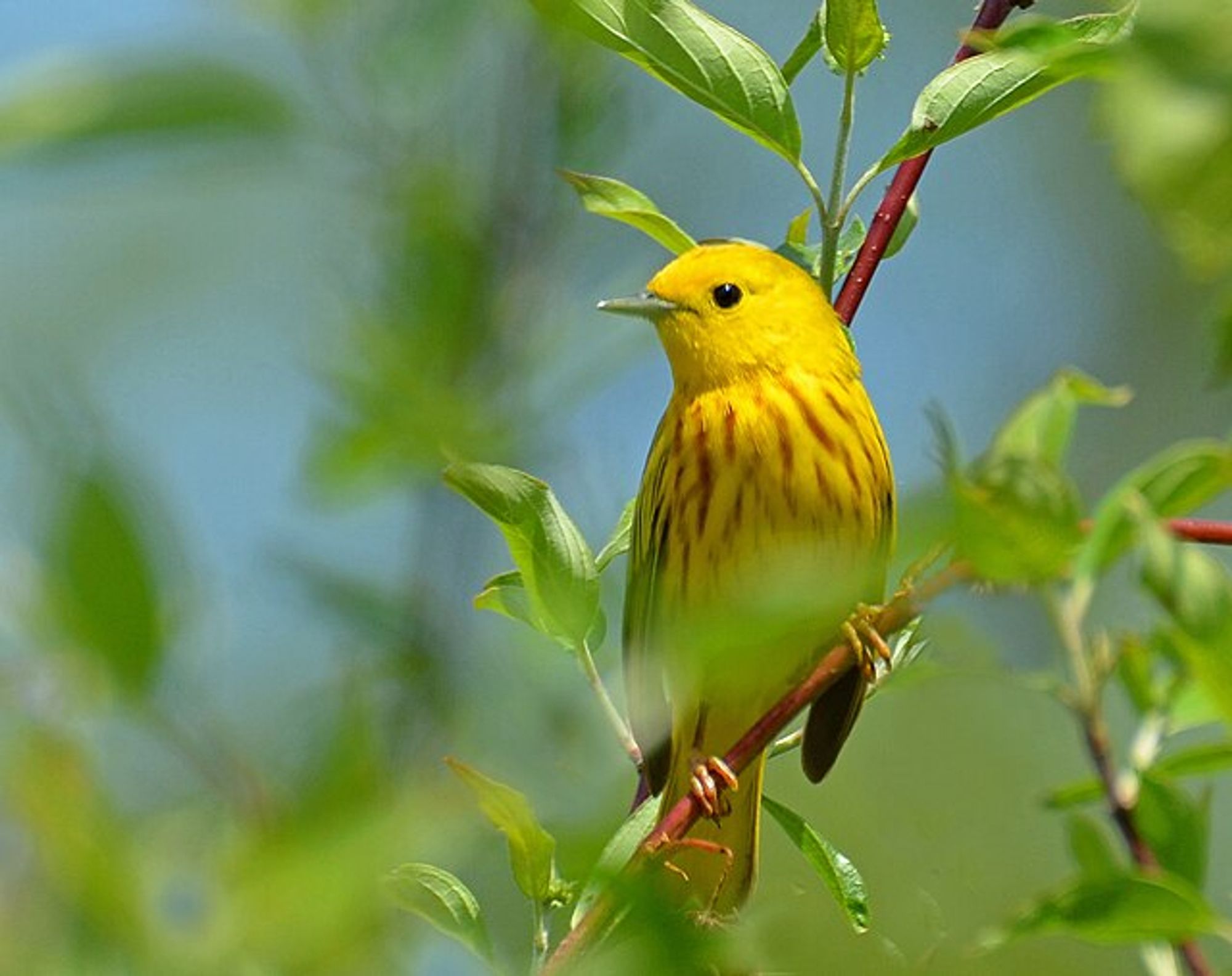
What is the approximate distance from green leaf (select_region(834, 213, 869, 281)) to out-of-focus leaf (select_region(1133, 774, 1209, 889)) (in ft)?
2.33

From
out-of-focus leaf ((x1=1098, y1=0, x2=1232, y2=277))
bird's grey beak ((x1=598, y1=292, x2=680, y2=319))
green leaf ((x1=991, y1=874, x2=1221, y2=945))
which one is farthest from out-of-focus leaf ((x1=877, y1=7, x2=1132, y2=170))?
bird's grey beak ((x1=598, y1=292, x2=680, y2=319))

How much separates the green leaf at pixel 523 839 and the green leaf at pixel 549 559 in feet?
0.52

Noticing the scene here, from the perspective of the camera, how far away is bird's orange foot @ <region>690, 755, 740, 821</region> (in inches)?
60.7

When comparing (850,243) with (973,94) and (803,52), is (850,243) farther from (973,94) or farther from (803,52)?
(973,94)

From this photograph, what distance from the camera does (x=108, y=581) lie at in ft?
2.04

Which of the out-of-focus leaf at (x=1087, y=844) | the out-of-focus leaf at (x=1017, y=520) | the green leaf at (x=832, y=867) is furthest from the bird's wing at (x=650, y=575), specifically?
the out-of-focus leaf at (x=1017, y=520)

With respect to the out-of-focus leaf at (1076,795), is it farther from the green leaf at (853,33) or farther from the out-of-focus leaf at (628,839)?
the green leaf at (853,33)

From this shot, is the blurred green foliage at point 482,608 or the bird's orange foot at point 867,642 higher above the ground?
the blurred green foliage at point 482,608

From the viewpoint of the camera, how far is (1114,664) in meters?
1.40

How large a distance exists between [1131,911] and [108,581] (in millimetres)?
658

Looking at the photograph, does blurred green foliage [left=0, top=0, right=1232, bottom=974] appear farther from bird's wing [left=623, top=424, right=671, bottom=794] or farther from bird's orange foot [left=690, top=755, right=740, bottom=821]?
bird's wing [left=623, top=424, right=671, bottom=794]

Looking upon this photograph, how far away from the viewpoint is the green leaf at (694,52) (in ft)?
4.30

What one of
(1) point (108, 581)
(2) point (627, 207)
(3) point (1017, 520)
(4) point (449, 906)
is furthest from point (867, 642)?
(1) point (108, 581)

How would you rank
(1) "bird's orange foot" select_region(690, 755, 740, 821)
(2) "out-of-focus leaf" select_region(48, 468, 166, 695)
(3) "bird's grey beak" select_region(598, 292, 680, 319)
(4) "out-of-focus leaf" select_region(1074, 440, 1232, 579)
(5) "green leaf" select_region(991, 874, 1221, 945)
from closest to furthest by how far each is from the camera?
(2) "out-of-focus leaf" select_region(48, 468, 166, 695)
(4) "out-of-focus leaf" select_region(1074, 440, 1232, 579)
(5) "green leaf" select_region(991, 874, 1221, 945)
(1) "bird's orange foot" select_region(690, 755, 740, 821)
(3) "bird's grey beak" select_region(598, 292, 680, 319)
